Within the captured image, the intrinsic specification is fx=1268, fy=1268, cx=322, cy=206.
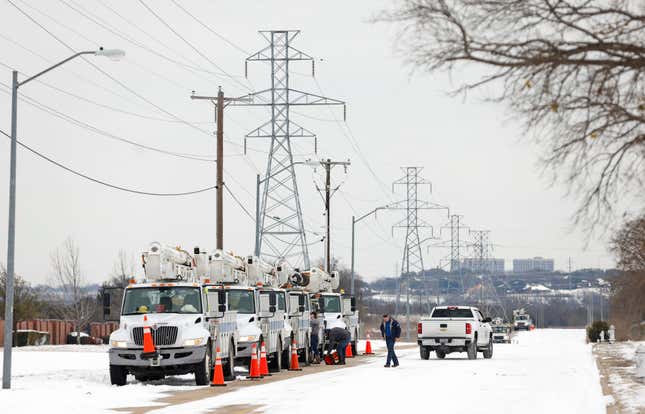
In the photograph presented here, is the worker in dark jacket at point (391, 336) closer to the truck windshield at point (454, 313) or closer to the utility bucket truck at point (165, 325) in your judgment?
the truck windshield at point (454, 313)

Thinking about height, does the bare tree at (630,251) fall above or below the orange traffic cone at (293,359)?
above

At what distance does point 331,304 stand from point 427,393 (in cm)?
2272

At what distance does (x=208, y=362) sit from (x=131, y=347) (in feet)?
6.83

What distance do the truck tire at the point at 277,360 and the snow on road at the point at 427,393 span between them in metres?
1.98

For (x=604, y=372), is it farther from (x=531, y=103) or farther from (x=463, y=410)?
(x=531, y=103)

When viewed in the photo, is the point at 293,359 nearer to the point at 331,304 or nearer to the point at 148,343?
the point at 148,343

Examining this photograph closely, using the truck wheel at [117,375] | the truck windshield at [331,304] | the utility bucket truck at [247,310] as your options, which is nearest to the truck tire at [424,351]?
the truck windshield at [331,304]

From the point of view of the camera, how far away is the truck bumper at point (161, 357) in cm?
3002

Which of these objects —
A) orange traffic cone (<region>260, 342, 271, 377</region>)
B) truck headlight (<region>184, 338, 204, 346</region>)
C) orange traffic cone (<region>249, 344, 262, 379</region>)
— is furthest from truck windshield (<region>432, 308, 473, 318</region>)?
truck headlight (<region>184, 338, 204, 346</region>)

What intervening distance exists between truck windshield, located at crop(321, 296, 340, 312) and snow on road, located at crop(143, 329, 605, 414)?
10975 mm

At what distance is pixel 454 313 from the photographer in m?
47.4

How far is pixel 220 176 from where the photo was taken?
4572 centimetres

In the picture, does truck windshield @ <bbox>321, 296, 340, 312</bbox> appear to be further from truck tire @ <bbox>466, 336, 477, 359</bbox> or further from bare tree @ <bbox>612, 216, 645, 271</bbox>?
bare tree @ <bbox>612, 216, 645, 271</bbox>

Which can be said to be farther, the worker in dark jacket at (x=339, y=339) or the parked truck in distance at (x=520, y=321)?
the parked truck in distance at (x=520, y=321)
